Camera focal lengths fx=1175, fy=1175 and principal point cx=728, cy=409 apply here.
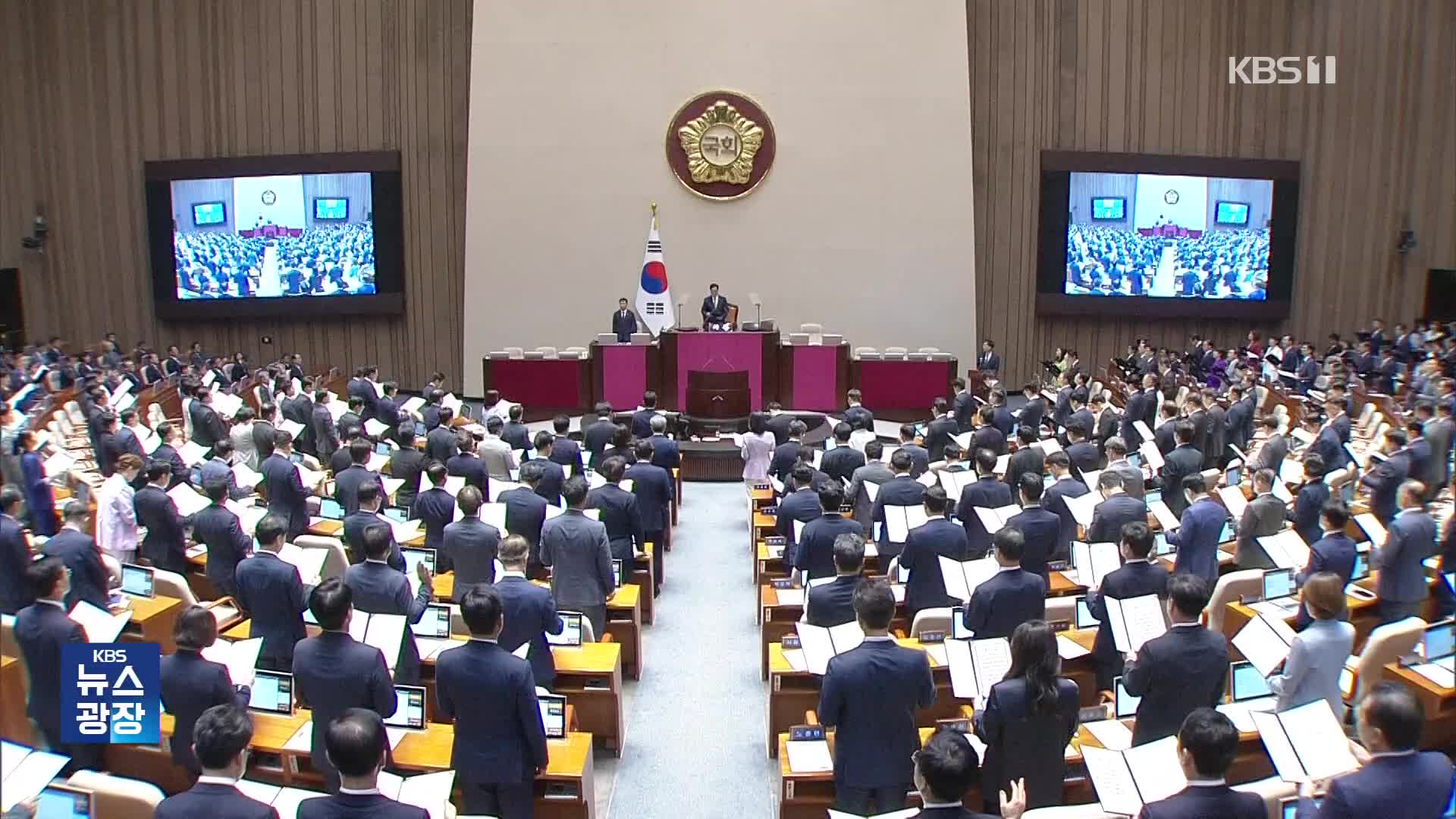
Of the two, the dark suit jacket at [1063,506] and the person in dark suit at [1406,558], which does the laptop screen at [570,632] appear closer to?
the dark suit jacket at [1063,506]

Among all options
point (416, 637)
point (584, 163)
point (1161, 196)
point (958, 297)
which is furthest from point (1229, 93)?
point (416, 637)

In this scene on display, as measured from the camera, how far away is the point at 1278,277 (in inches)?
744

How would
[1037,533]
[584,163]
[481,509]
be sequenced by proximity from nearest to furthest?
[1037,533], [481,509], [584,163]

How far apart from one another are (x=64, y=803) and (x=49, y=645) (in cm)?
160

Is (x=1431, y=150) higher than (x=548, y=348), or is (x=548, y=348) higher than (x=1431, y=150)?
(x=1431, y=150)

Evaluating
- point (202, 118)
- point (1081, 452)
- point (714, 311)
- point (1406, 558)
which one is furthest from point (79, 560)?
point (202, 118)

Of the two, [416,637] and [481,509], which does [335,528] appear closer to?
[481,509]

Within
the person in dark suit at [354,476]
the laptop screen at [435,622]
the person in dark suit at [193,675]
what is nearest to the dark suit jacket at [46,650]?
the person in dark suit at [193,675]

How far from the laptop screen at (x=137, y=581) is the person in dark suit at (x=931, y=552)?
440cm

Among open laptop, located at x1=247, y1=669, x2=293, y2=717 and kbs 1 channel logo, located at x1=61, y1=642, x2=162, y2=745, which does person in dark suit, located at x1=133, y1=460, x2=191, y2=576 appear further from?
kbs 1 channel logo, located at x1=61, y1=642, x2=162, y2=745

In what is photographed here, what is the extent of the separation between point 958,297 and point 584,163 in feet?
20.3

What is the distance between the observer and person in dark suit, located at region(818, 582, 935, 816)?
4617mm

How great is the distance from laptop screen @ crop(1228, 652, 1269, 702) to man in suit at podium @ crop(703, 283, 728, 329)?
442 inches

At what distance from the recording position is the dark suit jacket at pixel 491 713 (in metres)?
4.61
